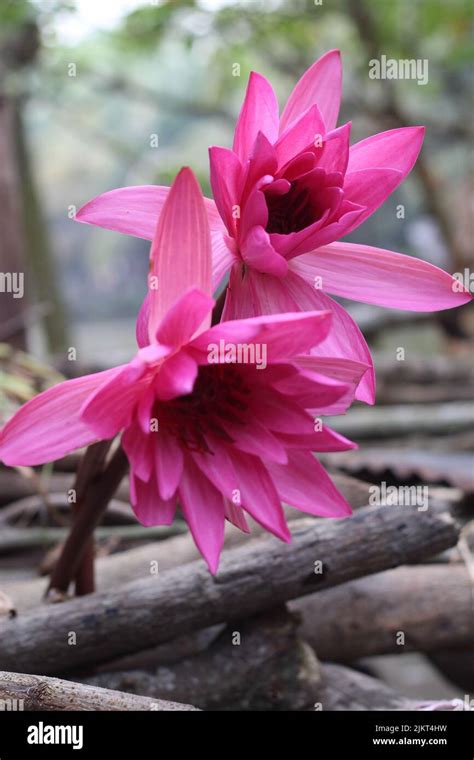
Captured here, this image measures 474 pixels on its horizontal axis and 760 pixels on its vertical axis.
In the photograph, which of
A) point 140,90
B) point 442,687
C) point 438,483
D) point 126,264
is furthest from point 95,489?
point 126,264

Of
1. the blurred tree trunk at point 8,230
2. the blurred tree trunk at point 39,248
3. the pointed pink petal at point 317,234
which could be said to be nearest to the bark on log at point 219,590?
the pointed pink petal at point 317,234

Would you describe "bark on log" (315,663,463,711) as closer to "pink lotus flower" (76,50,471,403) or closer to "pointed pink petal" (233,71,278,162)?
"pink lotus flower" (76,50,471,403)

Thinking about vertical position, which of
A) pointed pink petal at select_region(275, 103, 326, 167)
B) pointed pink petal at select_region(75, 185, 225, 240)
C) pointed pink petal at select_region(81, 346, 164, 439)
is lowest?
pointed pink petal at select_region(81, 346, 164, 439)

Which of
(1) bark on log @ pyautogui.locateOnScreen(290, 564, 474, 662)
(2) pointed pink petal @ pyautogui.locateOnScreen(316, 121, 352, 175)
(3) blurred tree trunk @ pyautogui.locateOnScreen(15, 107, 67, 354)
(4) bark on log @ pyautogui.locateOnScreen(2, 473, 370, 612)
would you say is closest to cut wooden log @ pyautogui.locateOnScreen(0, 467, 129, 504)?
(4) bark on log @ pyautogui.locateOnScreen(2, 473, 370, 612)

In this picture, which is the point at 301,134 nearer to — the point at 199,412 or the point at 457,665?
the point at 199,412

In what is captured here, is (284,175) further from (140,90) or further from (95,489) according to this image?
(140,90)

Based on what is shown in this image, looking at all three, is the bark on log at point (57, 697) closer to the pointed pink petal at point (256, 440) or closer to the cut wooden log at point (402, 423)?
the pointed pink petal at point (256, 440)
